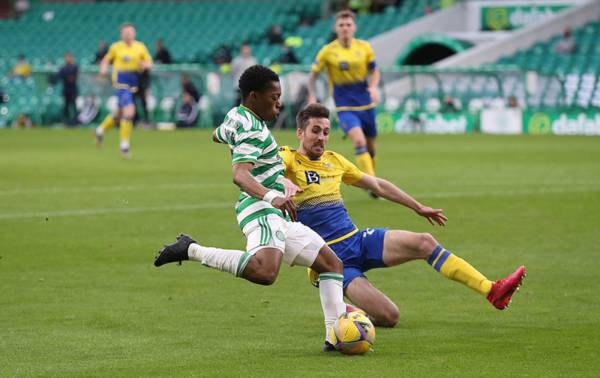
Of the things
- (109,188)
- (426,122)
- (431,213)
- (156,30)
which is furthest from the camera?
(156,30)

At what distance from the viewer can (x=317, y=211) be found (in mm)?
9008

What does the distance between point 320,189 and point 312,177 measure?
10 cm

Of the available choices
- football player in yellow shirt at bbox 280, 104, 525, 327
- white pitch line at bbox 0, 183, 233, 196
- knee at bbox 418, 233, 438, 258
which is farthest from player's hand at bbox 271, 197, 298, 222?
white pitch line at bbox 0, 183, 233, 196

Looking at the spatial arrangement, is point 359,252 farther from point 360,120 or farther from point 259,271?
point 360,120

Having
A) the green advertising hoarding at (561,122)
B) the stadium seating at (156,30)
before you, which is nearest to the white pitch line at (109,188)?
the green advertising hoarding at (561,122)

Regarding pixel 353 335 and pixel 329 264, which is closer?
pixel 353 335

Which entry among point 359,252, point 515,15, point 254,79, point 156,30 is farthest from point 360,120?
point 156,30

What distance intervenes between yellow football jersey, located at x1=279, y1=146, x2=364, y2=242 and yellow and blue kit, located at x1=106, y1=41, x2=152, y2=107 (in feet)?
56.0

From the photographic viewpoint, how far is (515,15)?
140ft

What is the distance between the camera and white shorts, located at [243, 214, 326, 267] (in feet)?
26.1

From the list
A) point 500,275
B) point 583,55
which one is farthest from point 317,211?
point 583,55

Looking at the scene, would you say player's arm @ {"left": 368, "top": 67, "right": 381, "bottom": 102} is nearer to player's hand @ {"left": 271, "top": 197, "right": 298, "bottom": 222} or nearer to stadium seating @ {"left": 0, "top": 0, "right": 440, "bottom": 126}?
player's hand @ {"left": 271, "top": 197, "right": 298, "bottom": 222}

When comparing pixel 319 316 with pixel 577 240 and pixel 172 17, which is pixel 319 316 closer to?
pixel 577 240

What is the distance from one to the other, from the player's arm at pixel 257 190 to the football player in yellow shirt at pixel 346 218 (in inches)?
38.8
